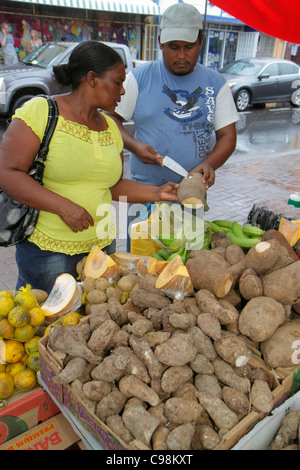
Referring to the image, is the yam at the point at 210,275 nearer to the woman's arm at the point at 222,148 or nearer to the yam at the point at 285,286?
the yam at the point at 285,286

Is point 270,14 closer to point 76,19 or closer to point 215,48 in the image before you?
point 76,19

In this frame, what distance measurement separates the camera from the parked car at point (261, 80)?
12.3m

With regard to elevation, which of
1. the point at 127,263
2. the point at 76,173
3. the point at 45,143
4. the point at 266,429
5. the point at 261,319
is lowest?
the point at 266,429

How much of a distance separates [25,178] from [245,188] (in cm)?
522

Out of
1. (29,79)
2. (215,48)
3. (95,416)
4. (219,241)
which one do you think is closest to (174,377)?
(95,416)

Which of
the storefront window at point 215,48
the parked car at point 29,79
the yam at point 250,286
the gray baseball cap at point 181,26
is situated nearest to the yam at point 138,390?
the yam at point 250,286

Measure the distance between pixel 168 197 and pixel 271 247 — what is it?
2.31 ft

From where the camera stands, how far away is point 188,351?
1.33 meters

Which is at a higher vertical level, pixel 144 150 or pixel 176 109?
pixel 176 109

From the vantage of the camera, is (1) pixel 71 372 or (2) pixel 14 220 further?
(2) pixel 14 220

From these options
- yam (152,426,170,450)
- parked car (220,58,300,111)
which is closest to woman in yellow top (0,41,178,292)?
yam (152,426,170,450)

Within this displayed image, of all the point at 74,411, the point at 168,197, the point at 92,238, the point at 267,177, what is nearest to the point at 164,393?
the point at 74,411
